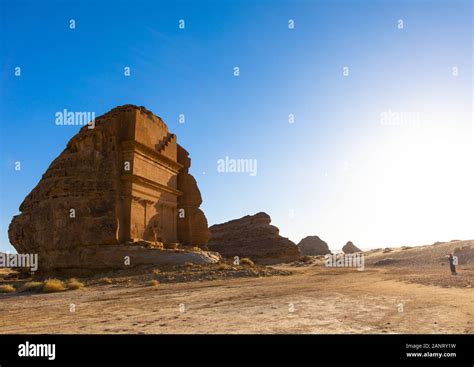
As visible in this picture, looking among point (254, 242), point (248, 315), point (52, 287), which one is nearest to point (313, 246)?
point (254, 242)

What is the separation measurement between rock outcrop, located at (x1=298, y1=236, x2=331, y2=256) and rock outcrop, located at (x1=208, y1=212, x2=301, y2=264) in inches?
1018

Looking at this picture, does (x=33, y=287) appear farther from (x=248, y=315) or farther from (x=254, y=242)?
(x=254, y=242)

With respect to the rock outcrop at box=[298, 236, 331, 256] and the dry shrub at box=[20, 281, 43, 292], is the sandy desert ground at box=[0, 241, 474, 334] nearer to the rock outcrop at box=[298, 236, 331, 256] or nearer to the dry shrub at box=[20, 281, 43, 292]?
the dry shrub at box=[20, 281, 43, 292]

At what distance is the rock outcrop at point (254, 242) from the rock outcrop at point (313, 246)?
1018 inches

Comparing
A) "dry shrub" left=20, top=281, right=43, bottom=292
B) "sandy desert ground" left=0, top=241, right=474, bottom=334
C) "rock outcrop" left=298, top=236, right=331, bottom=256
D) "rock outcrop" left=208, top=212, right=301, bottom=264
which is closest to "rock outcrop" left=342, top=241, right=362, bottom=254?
"rock outcrop" left=298, top=236, right=331, bottom=256

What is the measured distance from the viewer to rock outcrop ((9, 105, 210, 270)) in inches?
786

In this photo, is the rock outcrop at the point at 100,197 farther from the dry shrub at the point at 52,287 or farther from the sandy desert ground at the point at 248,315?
the sandy desert ground at the point at 248,315

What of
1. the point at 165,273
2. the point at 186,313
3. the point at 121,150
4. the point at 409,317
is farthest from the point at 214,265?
the point at 409,317

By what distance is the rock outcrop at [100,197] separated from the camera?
1997 centimetres
